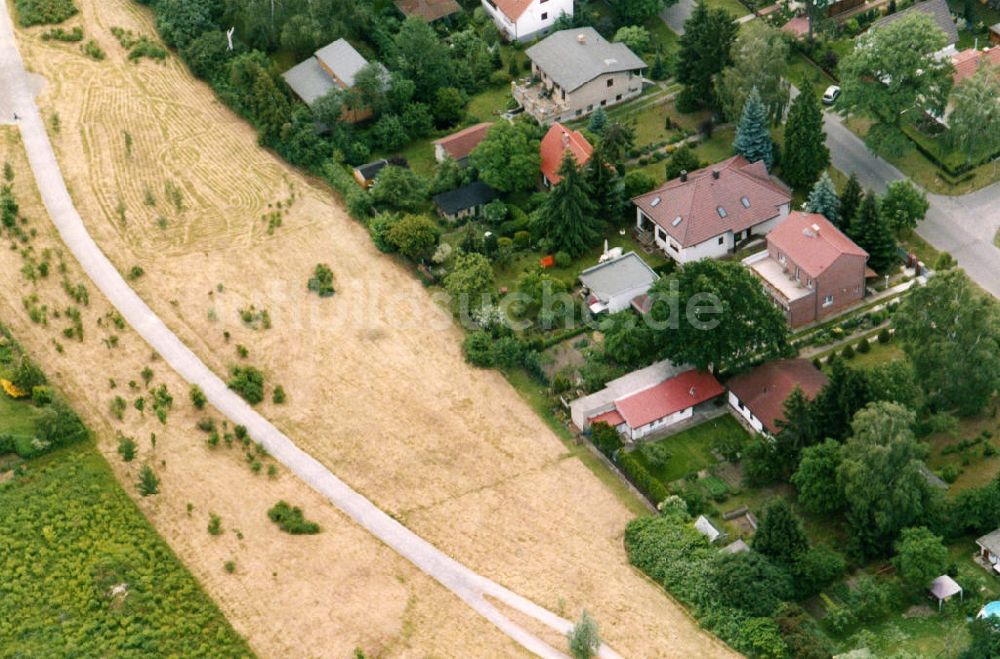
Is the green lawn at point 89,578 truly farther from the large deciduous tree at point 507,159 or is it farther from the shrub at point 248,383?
the large deciduous tree at point 507,159

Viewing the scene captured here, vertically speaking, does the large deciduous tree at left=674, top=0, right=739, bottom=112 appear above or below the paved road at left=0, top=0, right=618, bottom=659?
above

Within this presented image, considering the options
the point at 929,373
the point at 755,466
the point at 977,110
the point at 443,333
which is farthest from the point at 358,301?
the point at 977,110

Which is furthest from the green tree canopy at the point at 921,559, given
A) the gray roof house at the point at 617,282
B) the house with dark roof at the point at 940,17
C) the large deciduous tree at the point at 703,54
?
the house with dark roof at the point at 940,17

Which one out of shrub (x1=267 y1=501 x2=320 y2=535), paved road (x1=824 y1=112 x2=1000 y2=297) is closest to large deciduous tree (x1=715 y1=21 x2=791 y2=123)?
paved road (x1=824 y1=112 x2=1000 y2=297)

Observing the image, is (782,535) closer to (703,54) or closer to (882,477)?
(882,477)

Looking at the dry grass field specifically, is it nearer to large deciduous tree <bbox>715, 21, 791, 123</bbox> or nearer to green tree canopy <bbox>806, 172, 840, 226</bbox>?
green tree canopy <bbox>806, 172, 840, 226</bbox>
